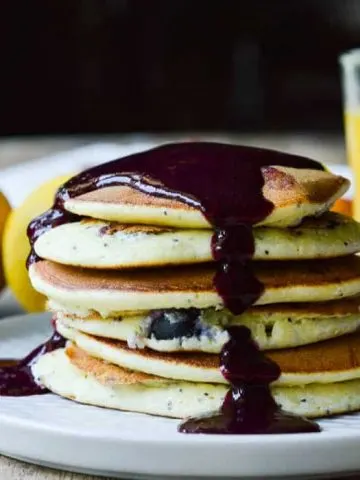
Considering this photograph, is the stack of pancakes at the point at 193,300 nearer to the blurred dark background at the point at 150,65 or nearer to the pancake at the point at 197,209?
the pancake at the point at 197,209

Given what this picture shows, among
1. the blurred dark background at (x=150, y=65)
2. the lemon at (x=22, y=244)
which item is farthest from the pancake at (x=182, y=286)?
the blurred dark background at (x=150, y=65)

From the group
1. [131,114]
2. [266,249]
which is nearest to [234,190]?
[266,249]

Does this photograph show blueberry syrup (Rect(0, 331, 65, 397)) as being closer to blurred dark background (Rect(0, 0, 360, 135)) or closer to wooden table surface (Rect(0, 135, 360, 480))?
wooden table surface (Rect(0, 135, 360, 480))

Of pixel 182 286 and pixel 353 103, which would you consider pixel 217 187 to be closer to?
pixel 182 286

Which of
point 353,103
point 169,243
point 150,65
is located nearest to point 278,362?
point 169,243

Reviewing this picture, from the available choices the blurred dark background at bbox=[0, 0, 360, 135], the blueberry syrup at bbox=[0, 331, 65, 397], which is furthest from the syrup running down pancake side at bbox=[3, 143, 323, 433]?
the blurred dark background at bbox=[0, 0, 360, 135]

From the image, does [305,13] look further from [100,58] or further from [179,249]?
[179,249]
